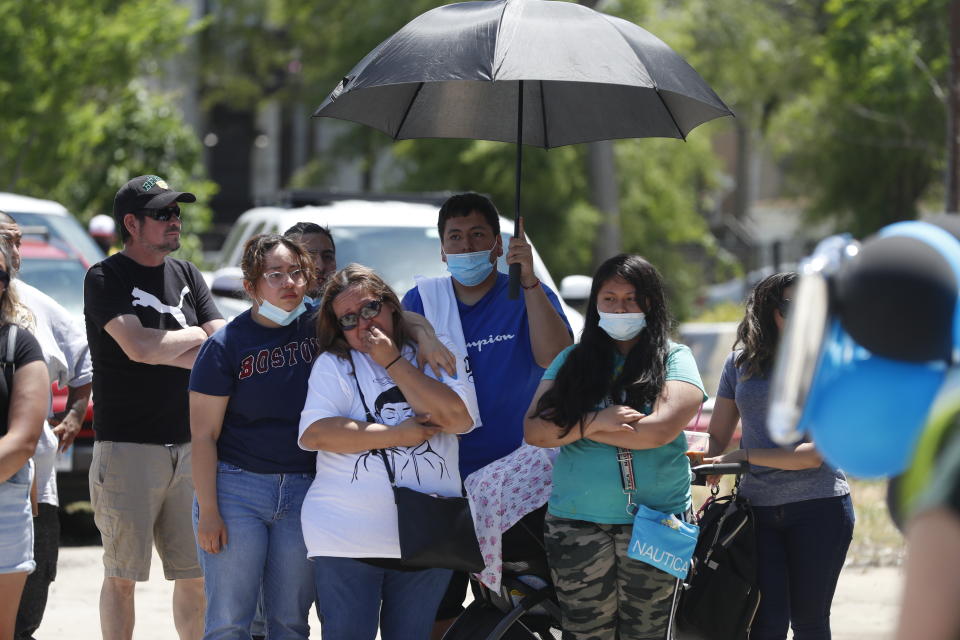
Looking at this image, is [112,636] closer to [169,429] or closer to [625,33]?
[169,429]

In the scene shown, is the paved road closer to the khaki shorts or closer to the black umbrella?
the khaki shorts

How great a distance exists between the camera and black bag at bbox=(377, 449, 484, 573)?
12.8 feet

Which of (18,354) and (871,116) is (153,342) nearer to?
(18,354)

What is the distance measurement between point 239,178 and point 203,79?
4.82m

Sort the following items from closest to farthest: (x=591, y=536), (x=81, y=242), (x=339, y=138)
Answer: (x=591, y=536) → (x=81, y=242) → (x=339, y=138)

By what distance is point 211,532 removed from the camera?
4.05 m

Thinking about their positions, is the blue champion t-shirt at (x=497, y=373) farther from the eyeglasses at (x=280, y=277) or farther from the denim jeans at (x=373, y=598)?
the eyeglasses at (x=280, y=277)

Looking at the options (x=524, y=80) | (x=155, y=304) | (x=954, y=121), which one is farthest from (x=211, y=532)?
(x=954, y=121)

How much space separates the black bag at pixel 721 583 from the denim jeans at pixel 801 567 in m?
0.18

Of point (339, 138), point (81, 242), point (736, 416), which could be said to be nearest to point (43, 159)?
point (81, 242)

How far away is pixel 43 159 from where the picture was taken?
14719 millimetres

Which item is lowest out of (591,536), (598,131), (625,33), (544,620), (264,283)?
(544,620)

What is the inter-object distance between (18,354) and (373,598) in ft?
4.86

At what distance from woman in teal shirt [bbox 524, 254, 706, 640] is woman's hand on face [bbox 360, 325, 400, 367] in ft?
1.61
